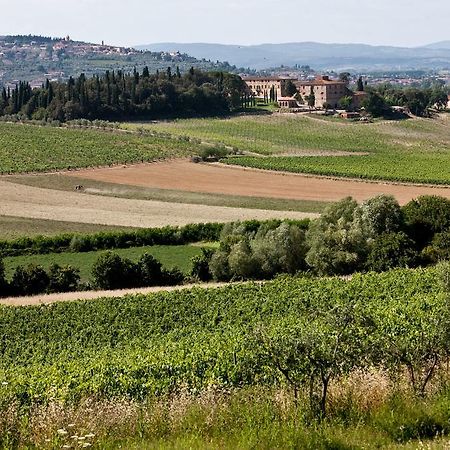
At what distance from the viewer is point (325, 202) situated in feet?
210

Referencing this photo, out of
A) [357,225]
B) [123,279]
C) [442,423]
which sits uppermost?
[442,423]

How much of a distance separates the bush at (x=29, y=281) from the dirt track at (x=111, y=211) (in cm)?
1508

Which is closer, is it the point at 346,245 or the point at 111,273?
the point at 111,273

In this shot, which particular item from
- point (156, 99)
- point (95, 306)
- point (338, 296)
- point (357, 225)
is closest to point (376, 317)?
point (338, 296)

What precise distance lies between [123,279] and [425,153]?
243 ft

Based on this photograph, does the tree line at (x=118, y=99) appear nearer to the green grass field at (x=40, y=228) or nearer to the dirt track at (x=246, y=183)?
the dirt track at (x=246, y=183)

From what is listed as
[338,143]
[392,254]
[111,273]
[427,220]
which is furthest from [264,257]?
[338,143]

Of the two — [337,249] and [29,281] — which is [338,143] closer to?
[337,249]

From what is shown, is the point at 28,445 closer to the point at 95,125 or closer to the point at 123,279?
the point at 123,279

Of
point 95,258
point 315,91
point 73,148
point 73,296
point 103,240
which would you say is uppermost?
point 315,91

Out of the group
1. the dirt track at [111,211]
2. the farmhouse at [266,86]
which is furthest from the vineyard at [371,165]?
the farmhouse at [266,86]

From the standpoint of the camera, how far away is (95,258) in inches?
1805

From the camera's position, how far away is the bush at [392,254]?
1556 inches

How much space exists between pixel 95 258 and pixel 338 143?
250 ft
